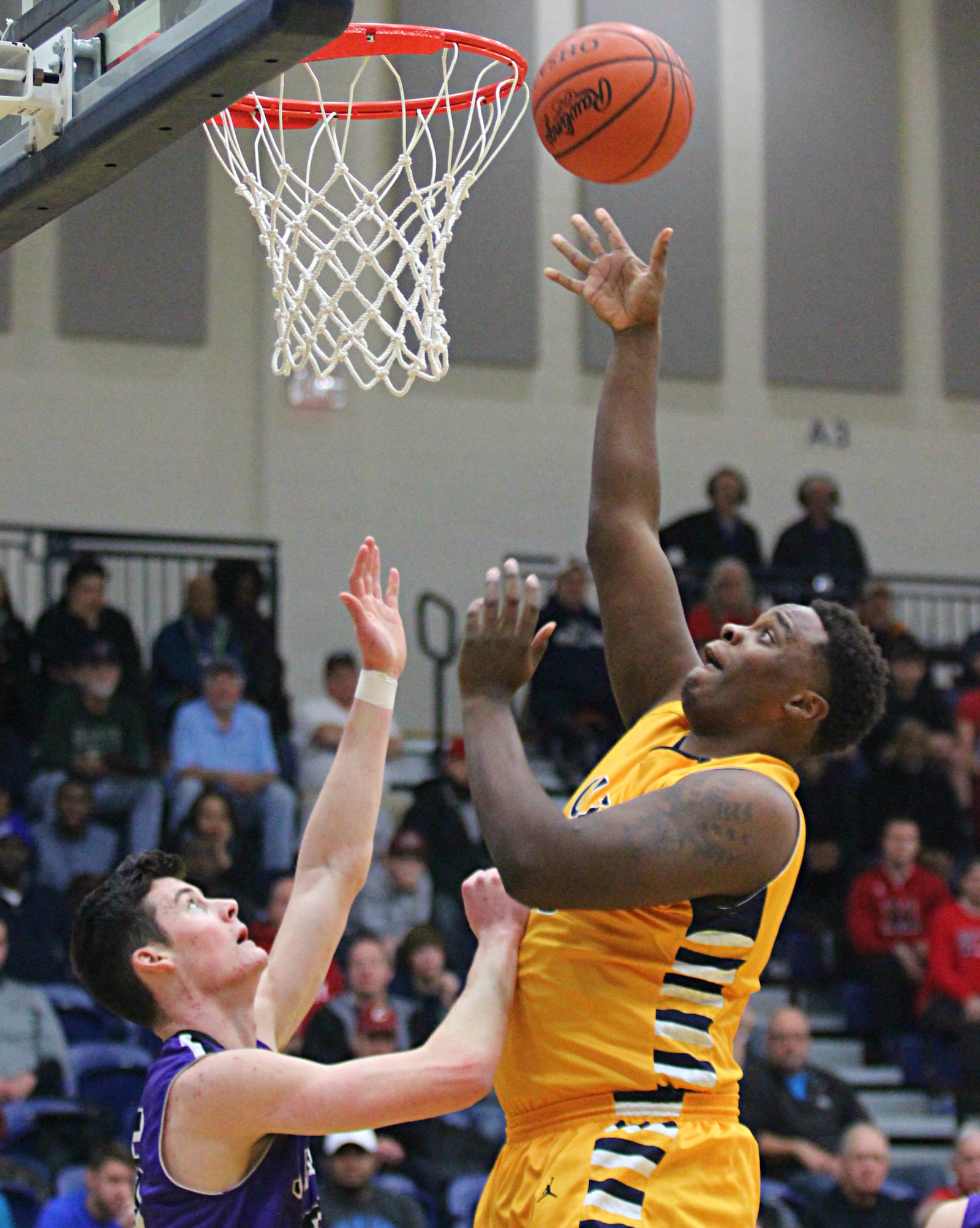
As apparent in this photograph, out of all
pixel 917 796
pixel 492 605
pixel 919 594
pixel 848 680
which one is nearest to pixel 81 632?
pixel 917 796

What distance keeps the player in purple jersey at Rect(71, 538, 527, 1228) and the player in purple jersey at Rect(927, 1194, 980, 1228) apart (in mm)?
956

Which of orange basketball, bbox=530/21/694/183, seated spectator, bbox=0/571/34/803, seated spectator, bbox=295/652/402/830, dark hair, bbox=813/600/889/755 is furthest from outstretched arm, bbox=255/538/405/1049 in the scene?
seated spectator, bbox=295/652/402/830

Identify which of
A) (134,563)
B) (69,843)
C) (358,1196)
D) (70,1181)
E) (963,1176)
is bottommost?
(963,1176)

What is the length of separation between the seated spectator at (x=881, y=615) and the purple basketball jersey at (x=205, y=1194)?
8.37 metres

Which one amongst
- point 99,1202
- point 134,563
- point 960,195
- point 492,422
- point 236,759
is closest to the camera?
point 99,1202

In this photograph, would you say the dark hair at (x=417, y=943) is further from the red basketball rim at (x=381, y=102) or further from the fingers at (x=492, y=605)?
the fingers at (x=492, y=605)

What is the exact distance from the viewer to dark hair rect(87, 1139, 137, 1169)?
21.4ft

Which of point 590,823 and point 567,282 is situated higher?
point 567,282

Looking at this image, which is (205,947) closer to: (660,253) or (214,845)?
(660,253)

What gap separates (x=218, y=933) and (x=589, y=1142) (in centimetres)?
73

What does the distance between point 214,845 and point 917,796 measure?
13.6 ft

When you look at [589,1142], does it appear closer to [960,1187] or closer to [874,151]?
[960,1187]

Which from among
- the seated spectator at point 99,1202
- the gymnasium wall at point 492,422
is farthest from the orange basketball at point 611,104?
the gymnasium wall at point 492,422

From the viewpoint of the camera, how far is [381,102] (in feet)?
14.8
